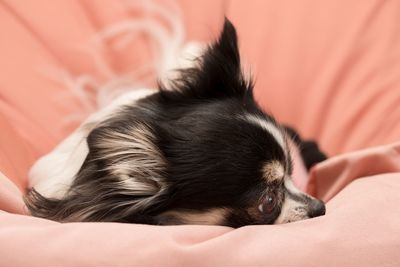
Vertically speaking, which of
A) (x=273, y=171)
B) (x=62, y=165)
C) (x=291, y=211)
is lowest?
(x=291, y=211)

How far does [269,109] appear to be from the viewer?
6.80 ft

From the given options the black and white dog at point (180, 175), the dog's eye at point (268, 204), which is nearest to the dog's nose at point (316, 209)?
the black and white dog at point (180, 175)

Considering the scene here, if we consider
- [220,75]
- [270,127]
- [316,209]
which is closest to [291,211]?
[316,209]

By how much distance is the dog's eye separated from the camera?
1393 millimetres

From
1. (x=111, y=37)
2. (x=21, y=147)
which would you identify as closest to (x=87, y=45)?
(x=111, y=37)

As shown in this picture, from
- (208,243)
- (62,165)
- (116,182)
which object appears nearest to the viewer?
(208,243)

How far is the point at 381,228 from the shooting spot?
117 cm

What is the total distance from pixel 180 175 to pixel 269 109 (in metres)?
0.80

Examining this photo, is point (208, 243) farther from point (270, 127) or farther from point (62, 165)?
point (62, 165)

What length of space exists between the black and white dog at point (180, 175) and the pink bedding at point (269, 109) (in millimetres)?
145

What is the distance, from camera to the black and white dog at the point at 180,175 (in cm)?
132

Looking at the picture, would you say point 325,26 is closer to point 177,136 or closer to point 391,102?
point 391,102

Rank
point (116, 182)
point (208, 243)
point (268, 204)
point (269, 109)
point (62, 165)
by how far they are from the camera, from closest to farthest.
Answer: point (208, 243) → point (116, 182) → point (268, 204) → point (62, 165) → point (269, 109)

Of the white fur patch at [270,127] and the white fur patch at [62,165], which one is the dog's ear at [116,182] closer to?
the white fur patch at [62,165]
